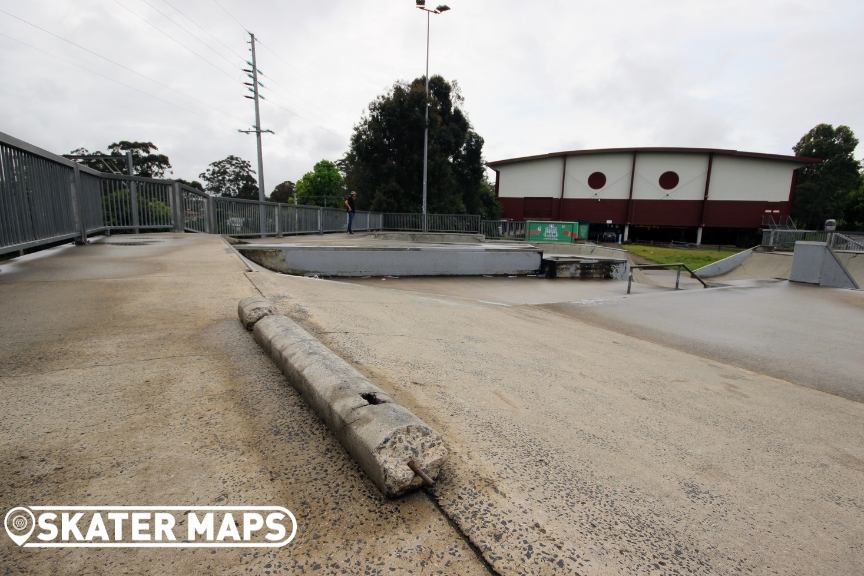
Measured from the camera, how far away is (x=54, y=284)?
4.66 meters

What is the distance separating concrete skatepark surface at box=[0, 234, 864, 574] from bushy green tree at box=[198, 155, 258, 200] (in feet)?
338

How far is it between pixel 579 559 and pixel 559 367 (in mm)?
2416

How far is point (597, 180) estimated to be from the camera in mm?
44250

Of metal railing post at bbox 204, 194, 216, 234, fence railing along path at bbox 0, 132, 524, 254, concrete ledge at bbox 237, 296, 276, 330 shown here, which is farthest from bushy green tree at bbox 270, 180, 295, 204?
concrete ledge at bbox 237, 296, 276, 330

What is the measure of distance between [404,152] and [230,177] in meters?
77.2

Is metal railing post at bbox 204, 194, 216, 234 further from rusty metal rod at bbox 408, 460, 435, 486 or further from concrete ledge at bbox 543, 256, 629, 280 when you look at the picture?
rusty metal rod at bbox 408, 460, 435, 486

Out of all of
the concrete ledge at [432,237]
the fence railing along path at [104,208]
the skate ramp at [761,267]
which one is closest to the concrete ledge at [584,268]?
the skate ramp at [761,267]

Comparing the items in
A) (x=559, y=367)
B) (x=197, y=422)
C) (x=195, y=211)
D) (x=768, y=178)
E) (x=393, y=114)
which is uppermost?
(x=393, y=114)

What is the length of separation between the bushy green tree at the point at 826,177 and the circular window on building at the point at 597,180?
32522mm

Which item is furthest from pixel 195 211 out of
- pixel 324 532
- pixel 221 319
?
pixel 324 532

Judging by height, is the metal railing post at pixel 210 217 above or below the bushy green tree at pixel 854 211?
below

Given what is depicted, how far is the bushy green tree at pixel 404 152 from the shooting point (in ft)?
111

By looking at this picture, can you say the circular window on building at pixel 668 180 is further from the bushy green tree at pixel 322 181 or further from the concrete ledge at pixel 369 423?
the bushy green tree at pixel 322 181

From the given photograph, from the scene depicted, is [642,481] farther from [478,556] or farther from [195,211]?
[195,211]
